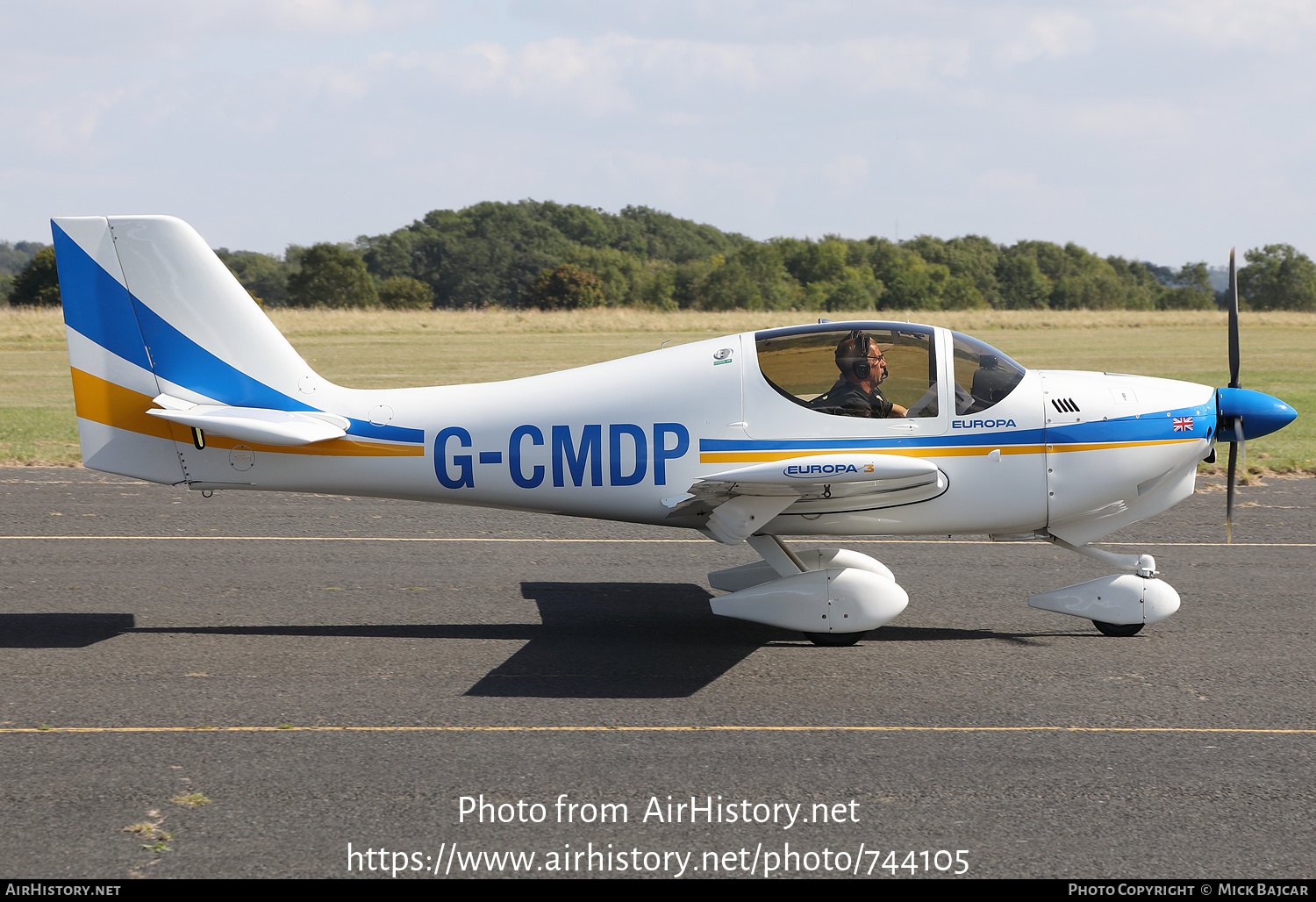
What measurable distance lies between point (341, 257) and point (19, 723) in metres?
84.9

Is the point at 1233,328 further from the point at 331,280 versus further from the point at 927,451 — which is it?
the point at 331,280

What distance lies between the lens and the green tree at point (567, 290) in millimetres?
82875

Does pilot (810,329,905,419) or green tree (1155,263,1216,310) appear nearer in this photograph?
pilot (810,329,905,419)

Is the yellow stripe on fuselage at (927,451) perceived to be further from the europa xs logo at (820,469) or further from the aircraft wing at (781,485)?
the europa xs logo at (820,469)

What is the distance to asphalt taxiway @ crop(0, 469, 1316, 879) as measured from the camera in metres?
4.86

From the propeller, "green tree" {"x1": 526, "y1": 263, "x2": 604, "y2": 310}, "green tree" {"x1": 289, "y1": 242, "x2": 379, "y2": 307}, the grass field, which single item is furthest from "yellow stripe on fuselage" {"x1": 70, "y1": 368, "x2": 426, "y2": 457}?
"green tree" {"x1": 289, "y1": 242, "x2": 379, "y2": 307}

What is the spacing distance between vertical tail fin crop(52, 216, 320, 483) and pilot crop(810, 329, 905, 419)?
378cm

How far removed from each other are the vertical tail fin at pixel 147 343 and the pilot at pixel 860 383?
378 centimetres

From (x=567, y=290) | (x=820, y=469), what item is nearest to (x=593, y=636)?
(x=820, y=469)

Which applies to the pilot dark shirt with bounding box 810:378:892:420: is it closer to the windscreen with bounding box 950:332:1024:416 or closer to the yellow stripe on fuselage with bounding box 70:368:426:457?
the windscreen with bounding box 950:332:1024:416

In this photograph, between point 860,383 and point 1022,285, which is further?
point 1022,285

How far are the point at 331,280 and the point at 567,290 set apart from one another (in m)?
18.7

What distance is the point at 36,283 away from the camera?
73500mm
